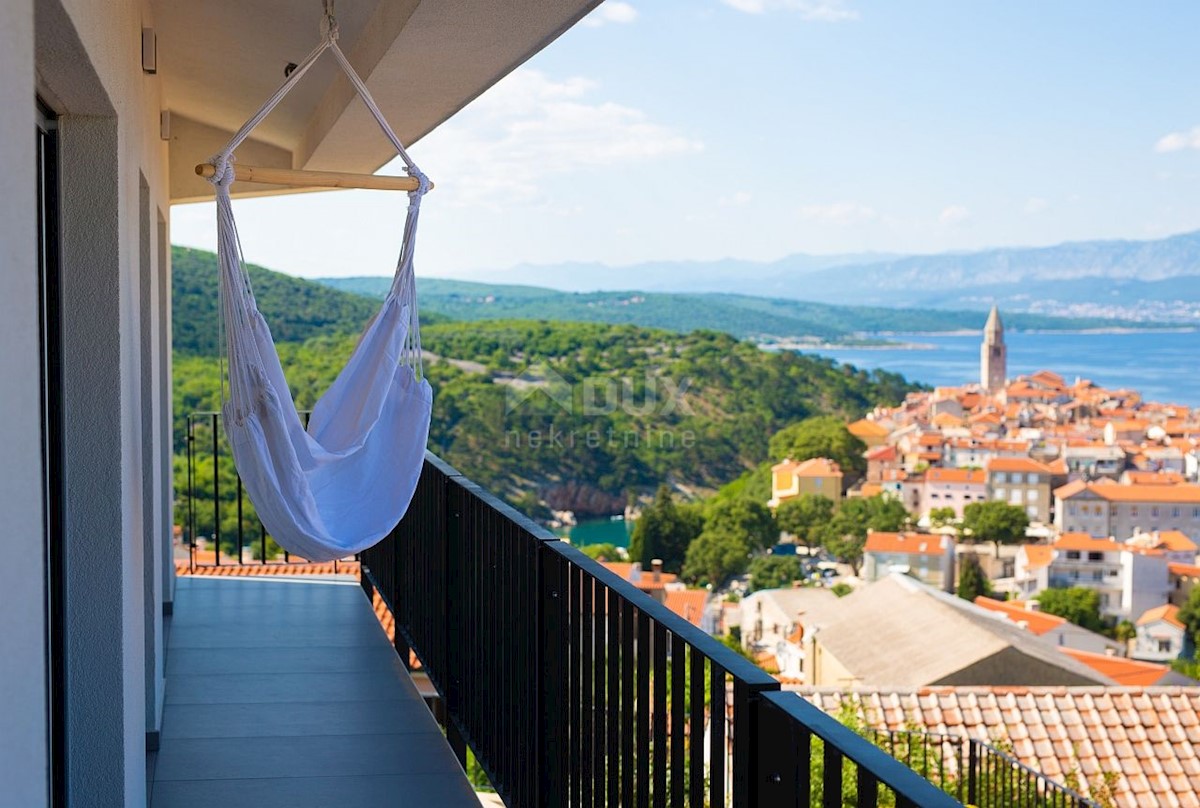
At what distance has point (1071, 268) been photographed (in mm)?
74375

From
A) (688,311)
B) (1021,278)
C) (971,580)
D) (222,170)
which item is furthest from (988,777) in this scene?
(1021,278)

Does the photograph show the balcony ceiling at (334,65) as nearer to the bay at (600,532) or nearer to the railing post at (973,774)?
the railing post at (973,774)

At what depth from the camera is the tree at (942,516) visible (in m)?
48.9

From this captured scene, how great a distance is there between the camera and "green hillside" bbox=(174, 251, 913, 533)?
43156mm

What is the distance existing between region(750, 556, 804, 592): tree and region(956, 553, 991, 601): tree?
20.9 feet

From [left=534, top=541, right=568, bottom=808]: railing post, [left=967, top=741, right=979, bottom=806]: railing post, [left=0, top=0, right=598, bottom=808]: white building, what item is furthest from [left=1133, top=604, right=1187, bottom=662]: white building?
[left=534, top=541, right=568, bottom=808]: railing post

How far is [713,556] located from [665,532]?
82.0 inches

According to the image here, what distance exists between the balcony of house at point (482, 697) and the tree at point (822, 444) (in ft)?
149

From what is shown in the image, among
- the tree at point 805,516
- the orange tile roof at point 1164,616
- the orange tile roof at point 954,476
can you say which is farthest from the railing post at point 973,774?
the orange tile roof at point 954,476

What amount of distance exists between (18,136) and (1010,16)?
243ft

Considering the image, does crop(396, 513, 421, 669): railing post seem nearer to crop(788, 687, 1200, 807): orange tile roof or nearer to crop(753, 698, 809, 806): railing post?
crop(753, 698, 809, 806): railing post

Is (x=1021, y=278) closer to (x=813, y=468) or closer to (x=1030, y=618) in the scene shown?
(x=813, y=468)

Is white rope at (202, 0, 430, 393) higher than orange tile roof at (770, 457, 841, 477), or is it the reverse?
white rope at (202, 0, 430, 393)

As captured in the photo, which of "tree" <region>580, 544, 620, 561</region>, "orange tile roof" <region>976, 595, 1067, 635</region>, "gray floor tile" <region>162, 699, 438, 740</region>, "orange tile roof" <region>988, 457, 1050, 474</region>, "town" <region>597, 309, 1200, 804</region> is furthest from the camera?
"orange tile roof" <region>988, 457, 1050, 474</region>
